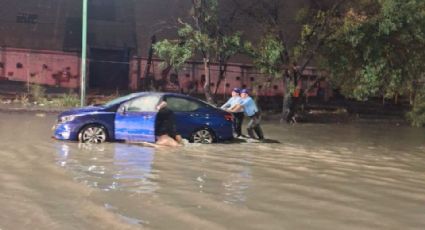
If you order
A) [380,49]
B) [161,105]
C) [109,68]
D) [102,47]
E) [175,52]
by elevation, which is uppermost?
[102,47]

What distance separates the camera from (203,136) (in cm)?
1456

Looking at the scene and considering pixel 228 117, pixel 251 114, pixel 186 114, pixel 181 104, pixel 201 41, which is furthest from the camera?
pixel 201 41

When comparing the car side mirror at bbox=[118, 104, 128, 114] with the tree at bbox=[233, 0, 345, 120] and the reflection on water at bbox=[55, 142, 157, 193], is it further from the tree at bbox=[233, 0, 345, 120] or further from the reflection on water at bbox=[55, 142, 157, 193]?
the tree at bbox=[233, 0, 345, 120]

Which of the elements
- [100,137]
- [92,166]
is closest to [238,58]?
[100,137]

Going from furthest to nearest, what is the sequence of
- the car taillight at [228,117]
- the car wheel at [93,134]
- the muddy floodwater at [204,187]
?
the car taillight at [228,117] → the car wheel at [93,134] → the muddy floodwater at [204,187]

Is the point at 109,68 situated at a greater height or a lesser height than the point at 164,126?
greater

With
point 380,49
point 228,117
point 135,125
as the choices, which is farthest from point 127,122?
point 380,49

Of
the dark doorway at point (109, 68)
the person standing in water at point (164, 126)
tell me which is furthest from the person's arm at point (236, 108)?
the dark doorway at point (109, 68)

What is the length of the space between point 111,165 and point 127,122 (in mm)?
3675

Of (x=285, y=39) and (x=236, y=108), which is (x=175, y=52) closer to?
(x=285, y=39)

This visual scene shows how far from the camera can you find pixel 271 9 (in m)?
27.1

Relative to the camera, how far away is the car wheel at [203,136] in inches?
571

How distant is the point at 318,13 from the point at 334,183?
17.6m

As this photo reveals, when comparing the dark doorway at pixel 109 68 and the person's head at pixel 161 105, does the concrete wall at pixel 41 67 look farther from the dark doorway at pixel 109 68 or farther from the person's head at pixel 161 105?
the person's head at pixel 161 105
